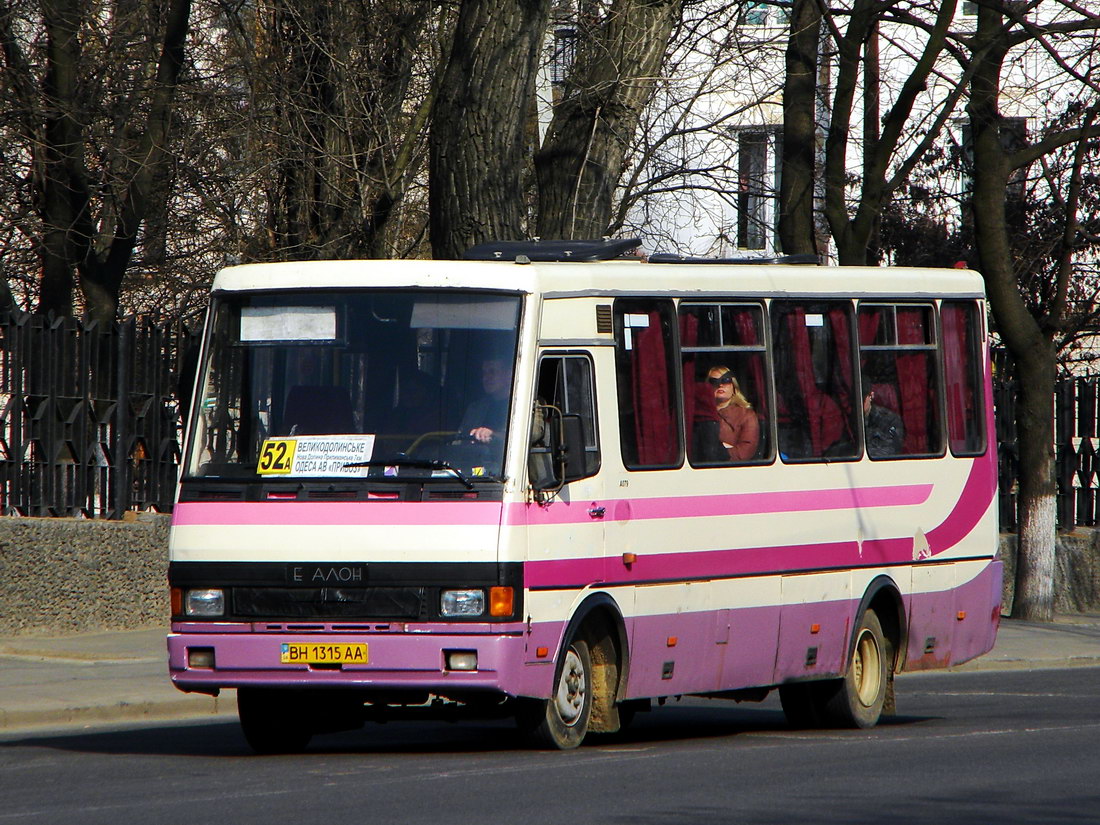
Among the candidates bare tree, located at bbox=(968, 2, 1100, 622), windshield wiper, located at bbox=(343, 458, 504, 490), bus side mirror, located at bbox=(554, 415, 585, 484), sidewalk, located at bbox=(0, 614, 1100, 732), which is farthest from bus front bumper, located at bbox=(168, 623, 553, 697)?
bare tree, located at bbox=(968, 2, 1100, 622)

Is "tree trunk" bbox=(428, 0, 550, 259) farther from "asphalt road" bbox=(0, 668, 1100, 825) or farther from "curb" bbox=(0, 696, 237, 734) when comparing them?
"asphalt road" bbox=(0, 668, 1100, 825)

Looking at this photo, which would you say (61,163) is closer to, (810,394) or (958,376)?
(958,376)

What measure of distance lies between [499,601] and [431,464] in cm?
79

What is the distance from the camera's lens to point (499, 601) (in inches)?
403

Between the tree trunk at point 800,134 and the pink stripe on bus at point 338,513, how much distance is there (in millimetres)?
11125

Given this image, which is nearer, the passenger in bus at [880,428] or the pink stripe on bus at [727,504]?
the pink stripe on bus at [727,504]

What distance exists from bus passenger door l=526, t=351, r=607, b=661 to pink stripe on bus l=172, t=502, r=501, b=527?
33 cm

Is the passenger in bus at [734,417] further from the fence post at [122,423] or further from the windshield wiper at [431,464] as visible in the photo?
the fence post at [122,423]

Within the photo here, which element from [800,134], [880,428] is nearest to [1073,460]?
[800,134]

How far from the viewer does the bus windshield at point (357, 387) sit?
412 inches

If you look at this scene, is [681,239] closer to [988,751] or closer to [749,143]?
[749,143]

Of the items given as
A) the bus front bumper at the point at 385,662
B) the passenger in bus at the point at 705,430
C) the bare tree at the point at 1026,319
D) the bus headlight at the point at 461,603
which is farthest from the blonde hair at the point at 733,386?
the bare tree at the point at 1026,319

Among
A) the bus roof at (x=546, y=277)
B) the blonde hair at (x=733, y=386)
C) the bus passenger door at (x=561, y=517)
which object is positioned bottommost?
the bus passenger door at (x=561, y=517)

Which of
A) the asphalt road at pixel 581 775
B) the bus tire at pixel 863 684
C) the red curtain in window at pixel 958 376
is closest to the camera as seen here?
the asphalt road at pixel 581 775
